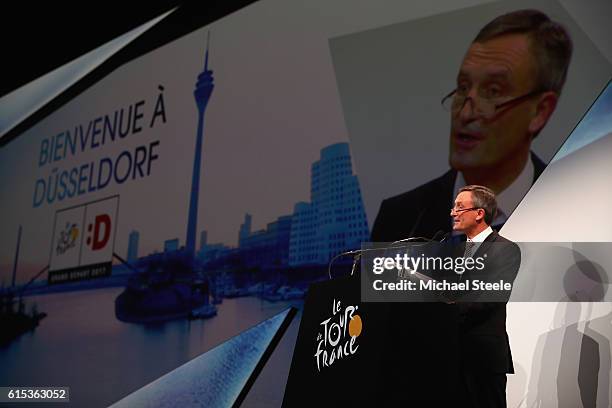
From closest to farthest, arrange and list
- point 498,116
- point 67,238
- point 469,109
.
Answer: point 498,116 → point 469,109 → point 67,238

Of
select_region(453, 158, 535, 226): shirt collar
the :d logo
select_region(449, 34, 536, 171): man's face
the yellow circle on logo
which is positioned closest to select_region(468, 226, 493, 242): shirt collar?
the yellow circle on logo

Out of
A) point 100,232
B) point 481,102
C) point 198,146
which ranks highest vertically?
point 198,146

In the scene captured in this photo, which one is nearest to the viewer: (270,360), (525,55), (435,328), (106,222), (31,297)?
(435,328)

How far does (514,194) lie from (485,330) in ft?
4.50

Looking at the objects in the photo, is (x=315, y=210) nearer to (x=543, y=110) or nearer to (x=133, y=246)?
(x=543, y=110)

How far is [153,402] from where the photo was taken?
417 centimetres

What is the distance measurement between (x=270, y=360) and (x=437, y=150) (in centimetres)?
148

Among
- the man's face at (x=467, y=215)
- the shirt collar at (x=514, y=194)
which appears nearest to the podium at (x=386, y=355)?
the man's face at (x=467, y=215)

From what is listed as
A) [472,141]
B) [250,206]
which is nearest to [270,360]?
[250,206]

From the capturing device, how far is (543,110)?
10.1 feet

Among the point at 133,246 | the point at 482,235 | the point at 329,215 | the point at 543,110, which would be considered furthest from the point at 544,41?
the point at 133,246

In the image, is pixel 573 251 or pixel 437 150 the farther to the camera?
pixel 437 150

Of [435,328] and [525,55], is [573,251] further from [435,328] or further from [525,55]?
[435,328]

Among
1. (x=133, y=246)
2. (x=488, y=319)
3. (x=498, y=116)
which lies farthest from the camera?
(x=133, y=246)
